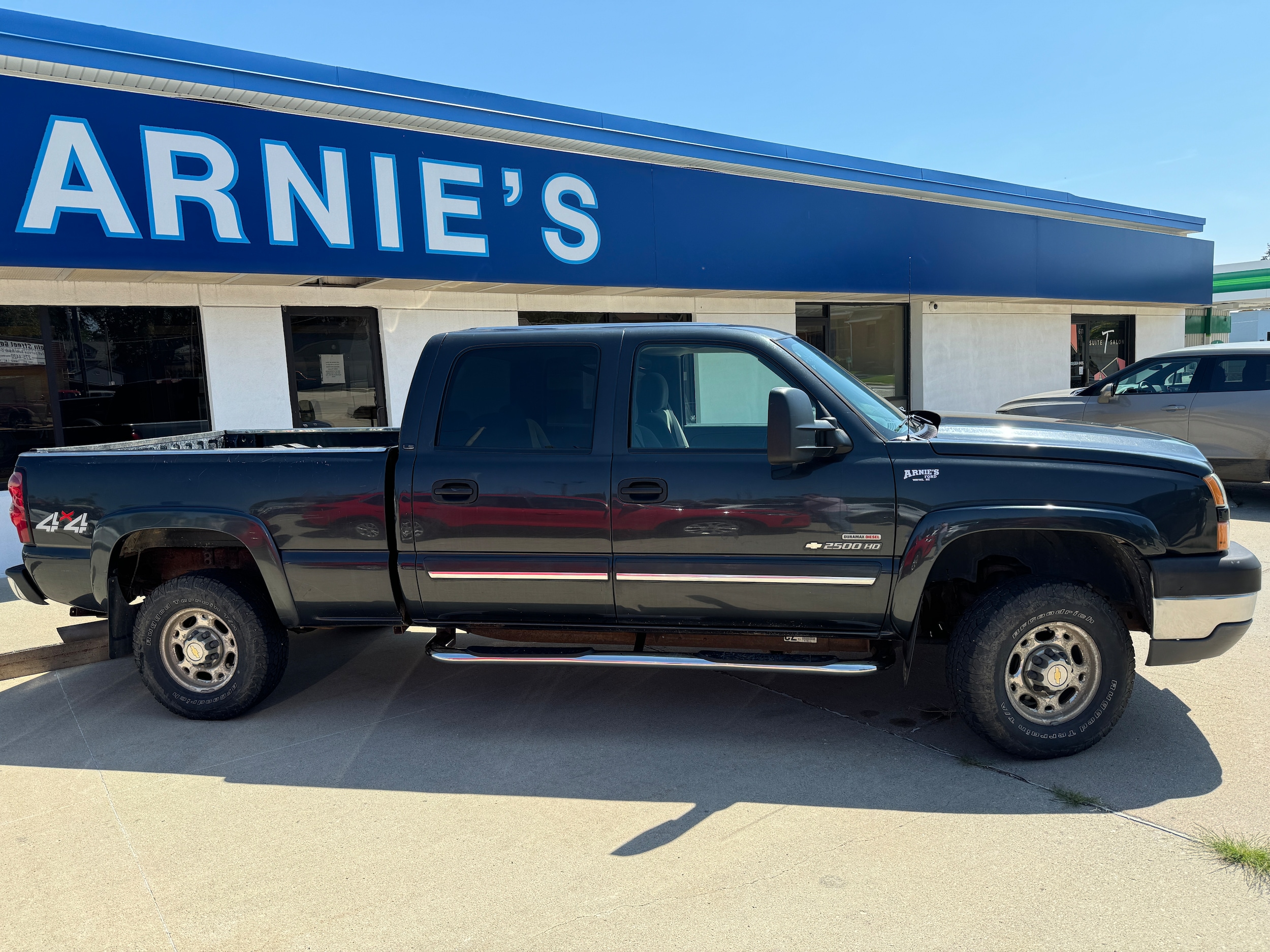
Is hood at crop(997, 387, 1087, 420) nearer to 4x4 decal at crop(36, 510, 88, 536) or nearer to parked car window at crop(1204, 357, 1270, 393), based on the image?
parked car window at crop(1204, 357, 1270, 393)

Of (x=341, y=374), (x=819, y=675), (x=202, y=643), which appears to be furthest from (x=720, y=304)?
(x=202, y=643)

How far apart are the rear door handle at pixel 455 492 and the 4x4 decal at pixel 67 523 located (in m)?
1.91

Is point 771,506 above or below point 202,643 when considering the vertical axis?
above

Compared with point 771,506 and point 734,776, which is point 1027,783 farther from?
point 771,506

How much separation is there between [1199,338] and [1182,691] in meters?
19.7

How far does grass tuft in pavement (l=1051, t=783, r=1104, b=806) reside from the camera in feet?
12.0

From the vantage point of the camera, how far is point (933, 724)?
4508 mm

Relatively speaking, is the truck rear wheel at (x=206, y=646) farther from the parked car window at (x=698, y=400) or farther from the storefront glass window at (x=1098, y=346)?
the storefront glass window at (x=1098, y=346)

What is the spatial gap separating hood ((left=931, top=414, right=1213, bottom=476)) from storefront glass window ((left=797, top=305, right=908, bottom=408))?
32.4ft

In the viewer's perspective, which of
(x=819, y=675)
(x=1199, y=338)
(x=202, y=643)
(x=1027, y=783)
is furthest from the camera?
(x=1199, y=338)

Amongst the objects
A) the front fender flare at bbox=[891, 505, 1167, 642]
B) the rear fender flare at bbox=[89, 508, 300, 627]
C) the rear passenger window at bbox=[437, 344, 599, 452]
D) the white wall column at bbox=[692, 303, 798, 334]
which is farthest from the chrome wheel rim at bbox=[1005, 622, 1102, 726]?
the white wall column at bbox=[692, 303, 798, 334]

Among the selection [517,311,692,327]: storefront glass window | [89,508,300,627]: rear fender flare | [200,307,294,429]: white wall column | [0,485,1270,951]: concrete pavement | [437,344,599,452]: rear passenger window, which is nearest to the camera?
[0,485,1270,951]: concrete pavement

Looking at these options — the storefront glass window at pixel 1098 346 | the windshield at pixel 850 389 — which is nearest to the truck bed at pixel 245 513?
the windshield at pixel 850 389

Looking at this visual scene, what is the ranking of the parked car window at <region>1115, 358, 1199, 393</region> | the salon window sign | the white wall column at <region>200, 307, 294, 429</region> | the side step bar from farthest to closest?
the parked car window at <region>1115, 358, 1199, 393</region>
the white wall column at <region>200, 307, 294, 429</region>
the salon window sign
the side step bar
